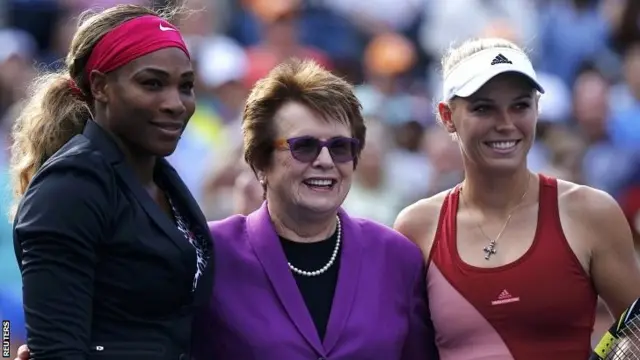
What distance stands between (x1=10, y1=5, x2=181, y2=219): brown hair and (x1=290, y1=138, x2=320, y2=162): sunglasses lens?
0.60m

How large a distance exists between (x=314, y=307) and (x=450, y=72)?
38.6 inches

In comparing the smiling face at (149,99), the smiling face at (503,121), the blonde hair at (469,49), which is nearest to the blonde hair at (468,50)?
the blonde hair at (469,49)

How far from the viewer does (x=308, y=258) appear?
4.47 metres

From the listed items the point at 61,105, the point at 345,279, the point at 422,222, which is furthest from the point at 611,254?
the point at 61,105

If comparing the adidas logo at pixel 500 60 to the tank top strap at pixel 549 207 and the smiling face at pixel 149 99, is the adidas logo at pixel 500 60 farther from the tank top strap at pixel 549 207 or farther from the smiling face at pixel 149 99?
the smiling face at pixel 149 99

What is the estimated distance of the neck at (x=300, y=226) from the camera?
4.50 m

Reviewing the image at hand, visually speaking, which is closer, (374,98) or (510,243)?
(510,243)

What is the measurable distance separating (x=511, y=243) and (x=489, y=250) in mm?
76

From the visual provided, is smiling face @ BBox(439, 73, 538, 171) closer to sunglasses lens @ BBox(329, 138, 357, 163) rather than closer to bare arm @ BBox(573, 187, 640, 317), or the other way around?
bare arm @ BBox(573, 187, 640, 317)

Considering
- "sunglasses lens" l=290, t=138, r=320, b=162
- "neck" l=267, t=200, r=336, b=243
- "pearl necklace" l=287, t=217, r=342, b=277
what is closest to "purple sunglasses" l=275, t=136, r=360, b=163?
"sunglasses lens" l=290, t=138, r=320, b=162

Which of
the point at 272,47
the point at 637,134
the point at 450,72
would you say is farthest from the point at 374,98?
the point at 450,72

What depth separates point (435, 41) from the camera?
11.0 meters

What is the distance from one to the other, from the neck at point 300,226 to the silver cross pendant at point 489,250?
0.52 meters

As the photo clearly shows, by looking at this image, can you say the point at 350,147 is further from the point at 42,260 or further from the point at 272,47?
the point at 272,47
